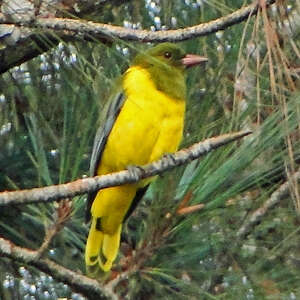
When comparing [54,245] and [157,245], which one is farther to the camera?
[54,245]

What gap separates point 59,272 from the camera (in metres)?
1.88

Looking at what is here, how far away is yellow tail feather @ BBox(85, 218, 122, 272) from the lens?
7.20ft

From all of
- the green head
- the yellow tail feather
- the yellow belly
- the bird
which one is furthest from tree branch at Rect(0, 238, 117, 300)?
the green head

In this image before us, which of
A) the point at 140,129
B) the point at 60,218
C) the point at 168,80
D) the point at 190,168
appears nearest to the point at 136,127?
the point at 140,129

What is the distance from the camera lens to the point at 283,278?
205cm

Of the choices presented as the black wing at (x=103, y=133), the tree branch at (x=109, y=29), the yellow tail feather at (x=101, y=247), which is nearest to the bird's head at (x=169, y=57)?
the black wing at (x=103, y=133)

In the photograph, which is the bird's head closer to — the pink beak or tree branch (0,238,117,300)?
the pink beak

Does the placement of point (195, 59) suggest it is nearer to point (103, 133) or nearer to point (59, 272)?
point (103, 133)

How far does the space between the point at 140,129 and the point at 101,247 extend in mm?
323

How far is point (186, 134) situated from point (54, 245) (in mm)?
365

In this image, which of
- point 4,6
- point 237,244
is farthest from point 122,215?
point 4,6

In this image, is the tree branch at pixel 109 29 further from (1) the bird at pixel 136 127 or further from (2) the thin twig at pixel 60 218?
(1) the bird at pixel 136 127

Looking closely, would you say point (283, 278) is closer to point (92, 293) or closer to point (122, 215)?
point (92, 293)

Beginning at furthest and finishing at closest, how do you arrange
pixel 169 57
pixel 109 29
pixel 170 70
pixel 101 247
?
pixel 169 57 → pixel 170 70 → pixel 101 247 → pixel 109 29
